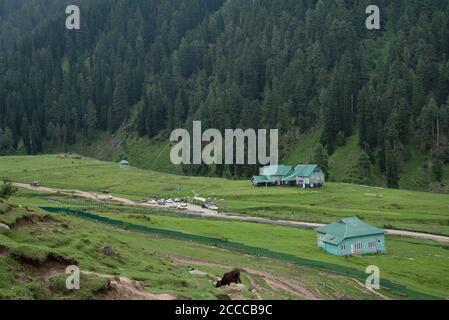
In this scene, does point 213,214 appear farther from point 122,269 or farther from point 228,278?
point 122,269

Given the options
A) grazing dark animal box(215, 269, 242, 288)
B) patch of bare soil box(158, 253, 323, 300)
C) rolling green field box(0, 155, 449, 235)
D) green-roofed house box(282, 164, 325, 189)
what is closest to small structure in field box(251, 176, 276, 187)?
rolling green field box(0, 155, 449, 235)

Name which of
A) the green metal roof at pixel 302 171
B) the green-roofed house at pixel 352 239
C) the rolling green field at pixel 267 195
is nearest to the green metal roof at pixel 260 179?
the rolling green field at pixel 267 195

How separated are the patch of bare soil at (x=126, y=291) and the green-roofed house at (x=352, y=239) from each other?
4233 centimetres

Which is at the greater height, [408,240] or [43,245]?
[43,245]

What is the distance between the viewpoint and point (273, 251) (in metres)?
74.5

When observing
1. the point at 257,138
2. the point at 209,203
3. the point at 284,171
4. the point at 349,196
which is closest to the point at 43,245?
the point at 209,203

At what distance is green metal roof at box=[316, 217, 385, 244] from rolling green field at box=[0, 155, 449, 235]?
19.2 meters

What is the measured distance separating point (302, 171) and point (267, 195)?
705 inches

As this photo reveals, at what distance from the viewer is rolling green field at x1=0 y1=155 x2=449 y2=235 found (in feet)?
341

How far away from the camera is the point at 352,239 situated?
77.8 metres

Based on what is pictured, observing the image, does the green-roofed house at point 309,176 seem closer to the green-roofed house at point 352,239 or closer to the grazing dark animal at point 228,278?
the green-roofed house at point 352,239

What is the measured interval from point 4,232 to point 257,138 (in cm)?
14330

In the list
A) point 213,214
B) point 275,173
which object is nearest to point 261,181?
point 275,173
